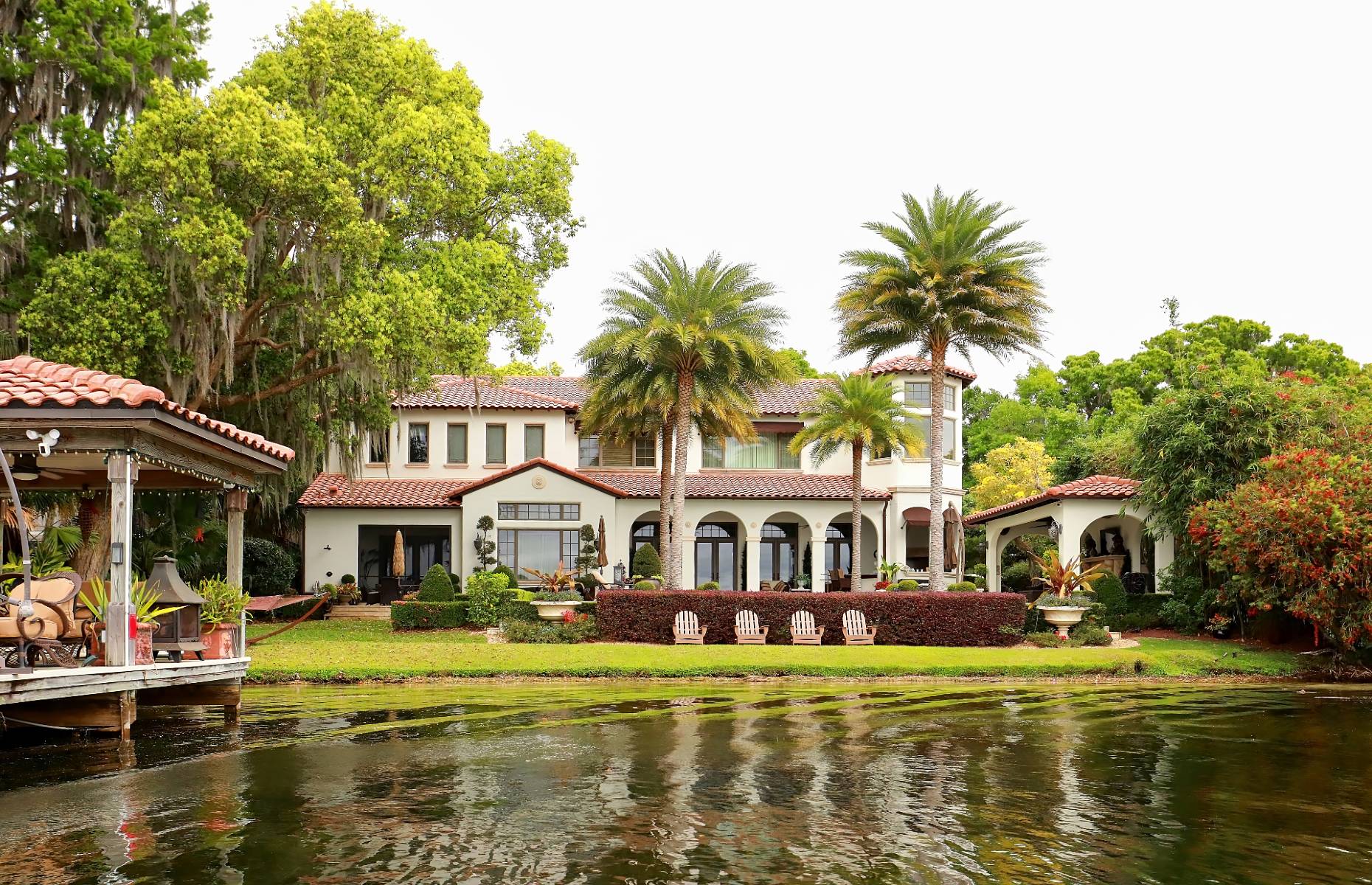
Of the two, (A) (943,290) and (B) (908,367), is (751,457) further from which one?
(A) (943,290)

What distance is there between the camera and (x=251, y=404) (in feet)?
93.6

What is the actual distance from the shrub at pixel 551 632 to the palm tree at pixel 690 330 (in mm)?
Answer: 3598

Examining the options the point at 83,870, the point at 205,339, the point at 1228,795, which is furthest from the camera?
the point at 205,339

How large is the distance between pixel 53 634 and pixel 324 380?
16.7m

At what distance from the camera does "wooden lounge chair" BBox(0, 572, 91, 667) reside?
11.7m

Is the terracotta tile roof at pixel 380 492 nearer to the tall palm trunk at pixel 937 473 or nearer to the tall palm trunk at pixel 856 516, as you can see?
the tall palm trunk at pixel 856 516

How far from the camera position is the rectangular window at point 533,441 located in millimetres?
40094

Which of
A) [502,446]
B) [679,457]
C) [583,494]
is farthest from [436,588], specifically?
[502,446]

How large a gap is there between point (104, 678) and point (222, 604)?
11.2 feet

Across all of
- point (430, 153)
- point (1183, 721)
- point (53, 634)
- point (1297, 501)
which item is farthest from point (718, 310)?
point (53, 634)

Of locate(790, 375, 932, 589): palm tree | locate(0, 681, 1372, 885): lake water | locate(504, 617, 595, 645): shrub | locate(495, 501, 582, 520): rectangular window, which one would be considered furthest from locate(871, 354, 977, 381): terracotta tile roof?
locate(0, 681, 1372, 885): lake water

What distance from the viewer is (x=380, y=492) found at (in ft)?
124

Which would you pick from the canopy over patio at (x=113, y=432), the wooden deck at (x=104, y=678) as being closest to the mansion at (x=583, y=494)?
the wooden deck at (x=104, y=678)

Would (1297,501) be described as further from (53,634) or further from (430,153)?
(53,634)
